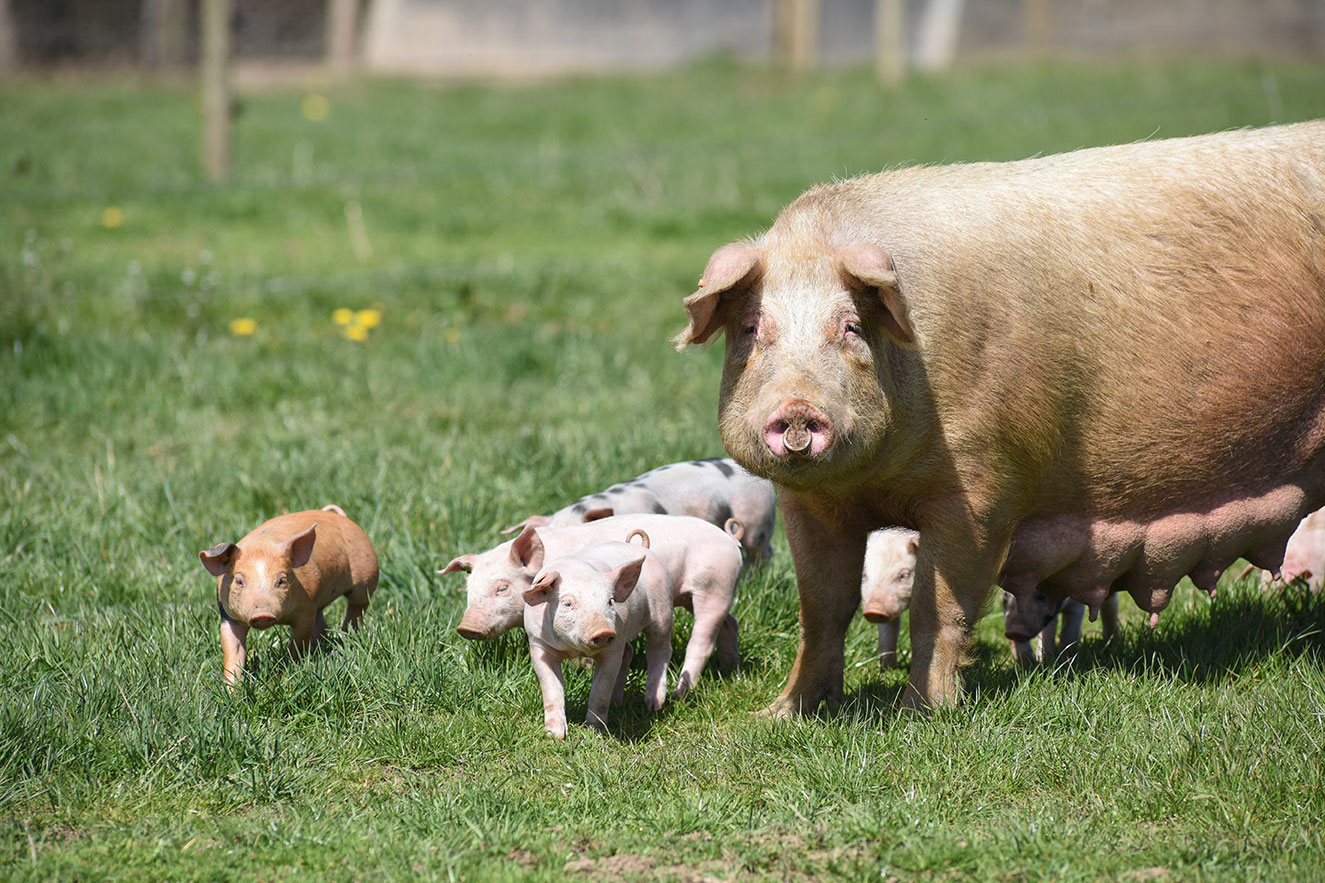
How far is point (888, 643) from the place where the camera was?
4.61 meters

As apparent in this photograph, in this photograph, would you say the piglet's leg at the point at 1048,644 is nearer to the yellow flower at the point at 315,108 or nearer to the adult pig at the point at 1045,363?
the adult pig at the point at 1045,363

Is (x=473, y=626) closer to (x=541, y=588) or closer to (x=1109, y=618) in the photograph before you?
(x=541, y=588)

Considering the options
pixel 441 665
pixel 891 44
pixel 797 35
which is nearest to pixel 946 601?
pixel 441 665

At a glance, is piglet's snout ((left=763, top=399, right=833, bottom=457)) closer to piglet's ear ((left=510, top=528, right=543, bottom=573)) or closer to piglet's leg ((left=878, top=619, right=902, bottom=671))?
piglet's ear ((left=510, top=528, right=543, bottom=573))

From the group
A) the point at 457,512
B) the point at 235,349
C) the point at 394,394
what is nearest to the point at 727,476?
the point at 457,512

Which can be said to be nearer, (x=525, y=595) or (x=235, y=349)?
(x=525, y=595)

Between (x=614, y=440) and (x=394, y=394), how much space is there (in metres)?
1.49

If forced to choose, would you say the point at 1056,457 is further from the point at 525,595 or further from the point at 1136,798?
the point at 525,595

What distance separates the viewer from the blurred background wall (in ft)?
60.5

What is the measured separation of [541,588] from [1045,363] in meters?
1.50

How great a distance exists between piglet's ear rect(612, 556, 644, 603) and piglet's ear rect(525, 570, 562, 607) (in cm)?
16

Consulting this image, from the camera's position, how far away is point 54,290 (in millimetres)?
7977

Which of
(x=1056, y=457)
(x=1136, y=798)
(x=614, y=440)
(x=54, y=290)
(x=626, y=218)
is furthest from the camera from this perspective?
(x=626, y=218)

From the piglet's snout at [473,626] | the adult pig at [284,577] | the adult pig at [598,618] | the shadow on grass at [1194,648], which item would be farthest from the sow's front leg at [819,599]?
the adult pig at [284,577]
